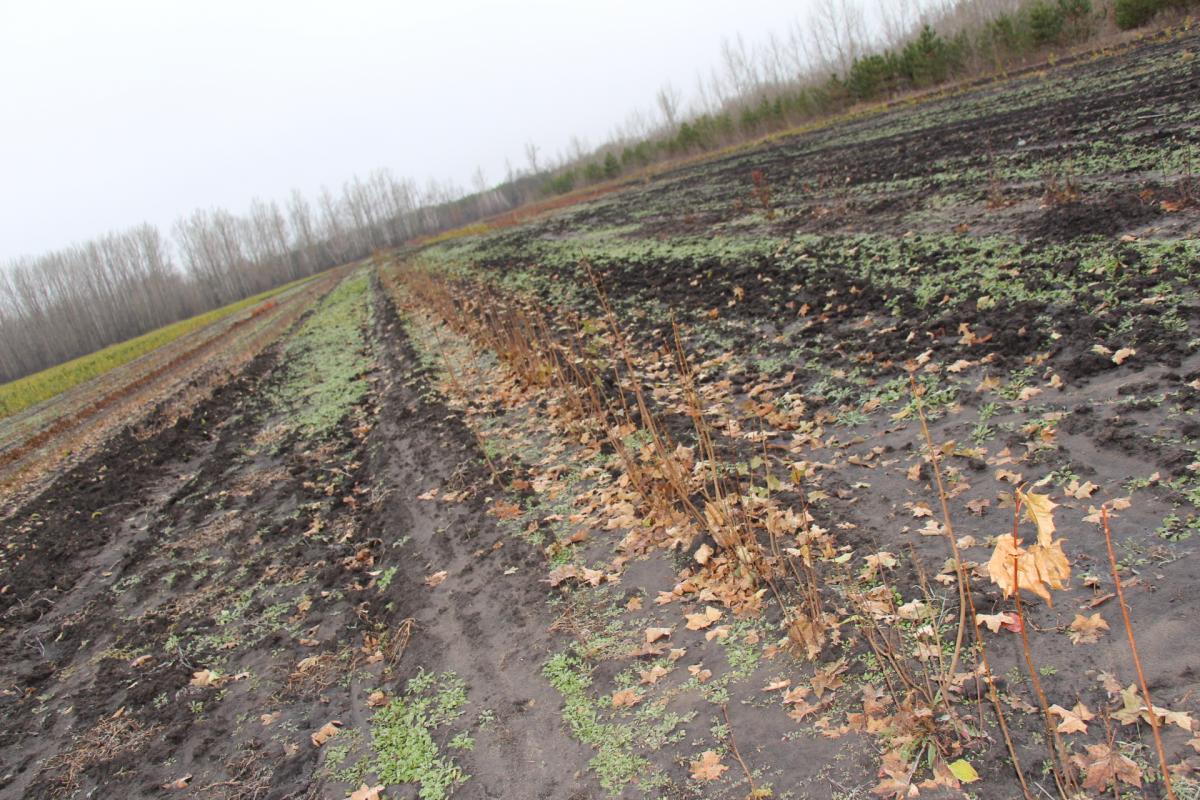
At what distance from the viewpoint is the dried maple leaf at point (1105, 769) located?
235 cm

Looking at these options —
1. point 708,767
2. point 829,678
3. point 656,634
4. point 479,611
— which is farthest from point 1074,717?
point 479,611

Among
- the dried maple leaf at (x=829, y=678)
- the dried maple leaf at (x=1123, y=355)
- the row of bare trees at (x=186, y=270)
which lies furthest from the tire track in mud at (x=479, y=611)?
the row of bare trees at (x=186, y=270)

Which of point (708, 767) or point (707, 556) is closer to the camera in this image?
point (708, 767)

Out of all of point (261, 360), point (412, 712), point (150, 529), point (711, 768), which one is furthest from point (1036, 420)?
point (261, 360)

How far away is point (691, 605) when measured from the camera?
4152 mm

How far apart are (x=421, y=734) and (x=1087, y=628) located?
10.9ft

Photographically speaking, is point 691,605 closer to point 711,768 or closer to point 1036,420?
point 711,768

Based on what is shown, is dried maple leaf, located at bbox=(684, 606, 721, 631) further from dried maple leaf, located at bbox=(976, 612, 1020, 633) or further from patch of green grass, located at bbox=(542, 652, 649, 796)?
dried maple leaf, located at bbox=(976, 612, 1020, 633)

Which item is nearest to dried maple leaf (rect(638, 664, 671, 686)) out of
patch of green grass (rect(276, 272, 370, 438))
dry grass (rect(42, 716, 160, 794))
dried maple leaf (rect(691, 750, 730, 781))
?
dried maple leaf (rect(691, 750, 730, 781))

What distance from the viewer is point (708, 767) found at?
3035mm

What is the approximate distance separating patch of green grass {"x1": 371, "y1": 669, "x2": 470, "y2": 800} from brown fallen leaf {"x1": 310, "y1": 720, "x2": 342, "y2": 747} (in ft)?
0.77

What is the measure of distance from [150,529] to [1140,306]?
1018 centimetres

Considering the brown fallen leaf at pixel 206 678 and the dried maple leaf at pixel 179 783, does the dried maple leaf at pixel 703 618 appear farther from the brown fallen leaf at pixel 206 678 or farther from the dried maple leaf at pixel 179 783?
the brown fallen leaf at pixel 206 678

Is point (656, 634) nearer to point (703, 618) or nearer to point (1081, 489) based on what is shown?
point (703, 618)
